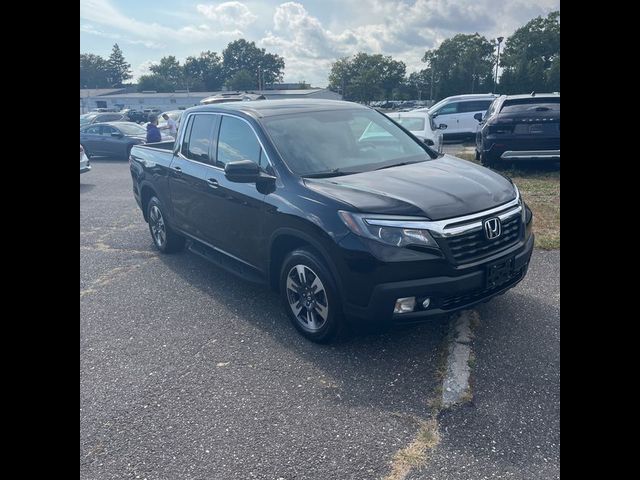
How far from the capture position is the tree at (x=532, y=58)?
53.2 m

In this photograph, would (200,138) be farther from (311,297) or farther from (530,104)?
(530,104)

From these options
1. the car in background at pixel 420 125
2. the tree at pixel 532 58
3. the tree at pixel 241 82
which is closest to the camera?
the car in background at pixel 420 125

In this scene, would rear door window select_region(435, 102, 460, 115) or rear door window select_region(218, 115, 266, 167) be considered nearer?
rear door window select_region(218, 115, 266, 167)

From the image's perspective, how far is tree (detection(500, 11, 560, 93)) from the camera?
175 feet

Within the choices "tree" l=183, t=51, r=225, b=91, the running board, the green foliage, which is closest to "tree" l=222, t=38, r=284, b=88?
"tree" l=183, t=51, r=225, b=91

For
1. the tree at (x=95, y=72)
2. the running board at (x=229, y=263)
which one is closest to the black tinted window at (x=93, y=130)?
the running board at (x=229, y=263)

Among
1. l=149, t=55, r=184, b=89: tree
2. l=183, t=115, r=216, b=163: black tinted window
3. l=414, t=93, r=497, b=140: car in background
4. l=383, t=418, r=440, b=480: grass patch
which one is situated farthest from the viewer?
l=149, t=55, r=184, b=89: tree

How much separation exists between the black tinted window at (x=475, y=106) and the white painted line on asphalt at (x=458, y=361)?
17072 mm

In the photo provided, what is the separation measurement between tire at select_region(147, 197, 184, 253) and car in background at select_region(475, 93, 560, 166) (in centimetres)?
698

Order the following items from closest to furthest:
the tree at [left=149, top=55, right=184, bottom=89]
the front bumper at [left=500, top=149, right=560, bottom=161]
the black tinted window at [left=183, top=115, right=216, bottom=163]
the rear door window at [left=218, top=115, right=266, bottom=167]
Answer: the rear door window at [left=218, top=115, right=266, bottom=167], the black tinted window at [left=183, top=115, right=216, bottom=163], the front bumper at [left=500, top=149, right=560, bottom=161], the tree at [left=149, top=55, right=184, bottom=89]

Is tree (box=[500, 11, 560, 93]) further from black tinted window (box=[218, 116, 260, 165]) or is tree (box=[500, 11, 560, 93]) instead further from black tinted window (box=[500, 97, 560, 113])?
black tinted window (box=[218, 116, 260, 165])

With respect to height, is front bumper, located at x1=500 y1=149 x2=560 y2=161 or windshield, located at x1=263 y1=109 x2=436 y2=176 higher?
front bumper, located at x1=500 y1=149 x2=560 y2=161

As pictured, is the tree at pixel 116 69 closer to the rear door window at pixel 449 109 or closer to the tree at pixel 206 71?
the tree at pixel 206 71
